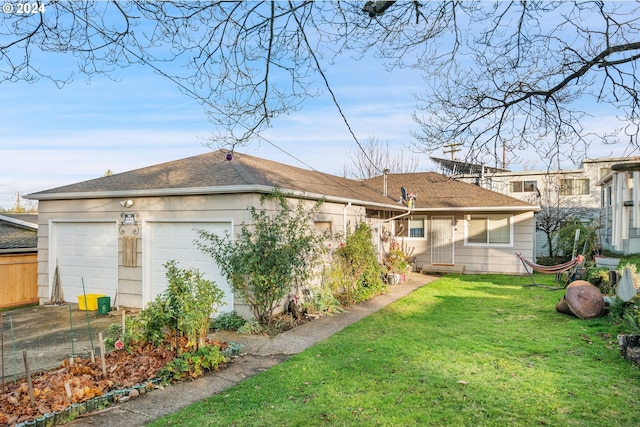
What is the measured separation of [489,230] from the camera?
50.6ft

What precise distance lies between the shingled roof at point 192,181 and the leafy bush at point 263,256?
69 cm

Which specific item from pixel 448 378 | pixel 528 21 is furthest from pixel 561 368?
pixel 528 21

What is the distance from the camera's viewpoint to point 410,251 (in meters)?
16.3

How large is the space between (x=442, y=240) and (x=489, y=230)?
5.83 feet

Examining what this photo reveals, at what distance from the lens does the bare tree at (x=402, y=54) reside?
3518 millimetres

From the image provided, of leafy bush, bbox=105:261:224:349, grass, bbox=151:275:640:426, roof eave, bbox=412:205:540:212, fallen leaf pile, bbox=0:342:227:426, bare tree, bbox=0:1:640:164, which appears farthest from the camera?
roof eave, bbox=412:205:540:212

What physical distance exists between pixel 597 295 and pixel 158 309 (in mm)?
8123

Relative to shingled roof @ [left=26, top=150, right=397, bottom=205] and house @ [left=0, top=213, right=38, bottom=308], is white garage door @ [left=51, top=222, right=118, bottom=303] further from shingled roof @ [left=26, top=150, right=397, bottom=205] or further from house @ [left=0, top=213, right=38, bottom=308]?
house @ [left=0, top=213, right=38, bottom=308]

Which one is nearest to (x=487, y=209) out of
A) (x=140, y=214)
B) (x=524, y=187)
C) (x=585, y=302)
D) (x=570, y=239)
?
(x=570, y=239)

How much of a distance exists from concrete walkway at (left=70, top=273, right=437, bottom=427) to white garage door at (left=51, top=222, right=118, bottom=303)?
3.89 m

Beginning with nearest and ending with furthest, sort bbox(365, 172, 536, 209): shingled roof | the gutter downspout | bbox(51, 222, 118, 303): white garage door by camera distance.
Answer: bbox(51, 222, 118, 303): white garage door
the gutter downspout
bbox(365, 172, 536, 209): shingled roof

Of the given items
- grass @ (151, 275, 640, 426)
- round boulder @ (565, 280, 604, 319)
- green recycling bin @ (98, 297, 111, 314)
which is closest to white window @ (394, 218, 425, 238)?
round boulder @ (565, 280, 604, 319)

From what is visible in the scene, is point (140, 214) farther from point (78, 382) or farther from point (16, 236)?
point (16, 236)

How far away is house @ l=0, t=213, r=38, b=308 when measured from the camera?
10.3m
